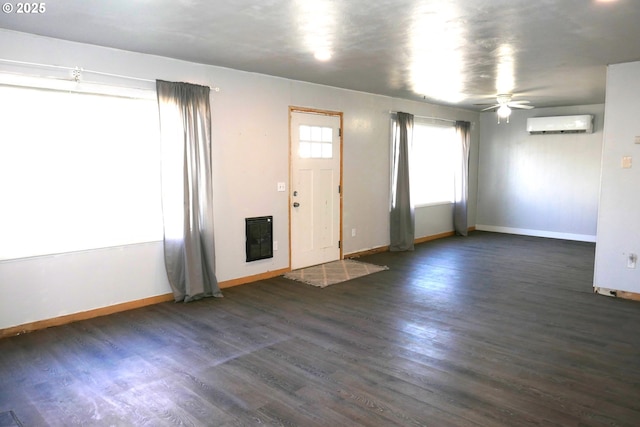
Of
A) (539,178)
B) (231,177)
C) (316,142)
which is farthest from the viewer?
(539,178)

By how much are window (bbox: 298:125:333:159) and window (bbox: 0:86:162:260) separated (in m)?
2.10

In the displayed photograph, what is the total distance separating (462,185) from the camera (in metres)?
8.90

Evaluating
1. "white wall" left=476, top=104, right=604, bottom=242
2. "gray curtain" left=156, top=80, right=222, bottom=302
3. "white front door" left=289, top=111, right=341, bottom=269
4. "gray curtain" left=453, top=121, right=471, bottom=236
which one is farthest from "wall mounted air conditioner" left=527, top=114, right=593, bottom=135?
"gray curtain" left=156, top=80, right=222, bottom=302

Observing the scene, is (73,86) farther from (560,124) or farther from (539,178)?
(539,178)

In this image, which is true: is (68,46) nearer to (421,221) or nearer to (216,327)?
(216,327)

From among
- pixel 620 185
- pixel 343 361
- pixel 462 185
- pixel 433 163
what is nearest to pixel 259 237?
pixel 343 361

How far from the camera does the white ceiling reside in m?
2.98

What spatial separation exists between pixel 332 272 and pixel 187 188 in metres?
2.33

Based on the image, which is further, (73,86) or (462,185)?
(462,185)

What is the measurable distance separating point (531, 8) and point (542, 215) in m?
6.80

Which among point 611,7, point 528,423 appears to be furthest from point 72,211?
point 611,7

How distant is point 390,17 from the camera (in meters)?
3.16

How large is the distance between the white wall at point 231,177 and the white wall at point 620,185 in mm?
3257

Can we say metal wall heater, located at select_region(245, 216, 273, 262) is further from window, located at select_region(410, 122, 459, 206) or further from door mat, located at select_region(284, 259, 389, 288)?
window, located at select_region(410, 122, 459, 206)
